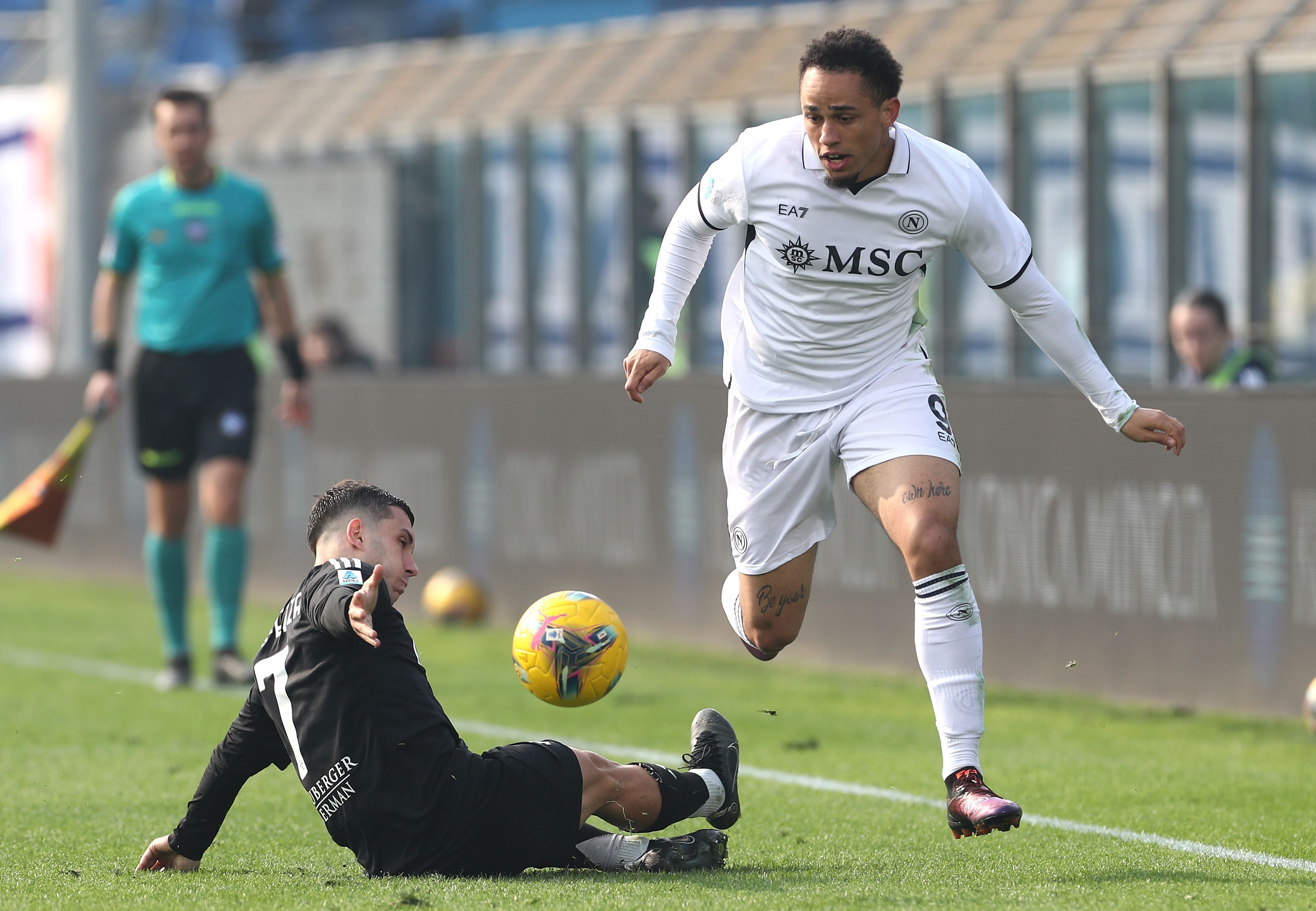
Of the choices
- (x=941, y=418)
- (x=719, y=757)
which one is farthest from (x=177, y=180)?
(x=719, y=757)

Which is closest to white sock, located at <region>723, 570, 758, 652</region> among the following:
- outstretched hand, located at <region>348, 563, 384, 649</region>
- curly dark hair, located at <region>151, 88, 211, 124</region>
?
outstretched hand, located at <region>348, 563, 384, 649</region>

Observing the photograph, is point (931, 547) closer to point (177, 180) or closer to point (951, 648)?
point (951, 648)

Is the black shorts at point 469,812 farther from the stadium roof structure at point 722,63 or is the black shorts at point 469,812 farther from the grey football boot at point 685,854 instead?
the stadium roof structure at point 722,63

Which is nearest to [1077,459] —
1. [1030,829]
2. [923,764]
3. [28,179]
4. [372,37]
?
[923,764]

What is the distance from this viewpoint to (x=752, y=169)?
621 centimetres

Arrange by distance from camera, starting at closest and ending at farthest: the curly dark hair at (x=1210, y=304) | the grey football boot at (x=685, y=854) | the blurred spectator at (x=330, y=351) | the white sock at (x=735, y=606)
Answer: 1. the grey football boot at (x=685, y=854)
2. the white sock at (x=735, y=606)
3. the curly dark hair at (x=1210, y=304)
4. the blurred spectator at (x=330, y=351)

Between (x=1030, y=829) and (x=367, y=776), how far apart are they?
220cm

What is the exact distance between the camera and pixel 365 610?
4.81m

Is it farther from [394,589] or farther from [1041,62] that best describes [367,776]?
[1041,62]

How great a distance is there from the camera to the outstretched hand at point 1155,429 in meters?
5.99

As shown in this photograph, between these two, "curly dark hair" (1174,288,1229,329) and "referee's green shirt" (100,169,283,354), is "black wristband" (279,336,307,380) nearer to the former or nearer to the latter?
"referee's green shirt" (100,169,283,354)

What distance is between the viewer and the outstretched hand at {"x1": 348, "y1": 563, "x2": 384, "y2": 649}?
4801 mm

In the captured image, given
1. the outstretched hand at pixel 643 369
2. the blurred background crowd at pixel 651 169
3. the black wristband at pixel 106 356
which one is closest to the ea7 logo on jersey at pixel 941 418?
the outstretched hand at pixel 643 369

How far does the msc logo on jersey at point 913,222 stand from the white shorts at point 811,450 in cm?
44
